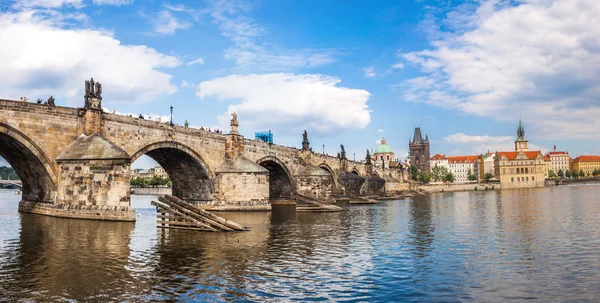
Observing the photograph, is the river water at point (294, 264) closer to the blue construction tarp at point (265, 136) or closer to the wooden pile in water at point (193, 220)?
the wooden pile in water at point (193, 220)

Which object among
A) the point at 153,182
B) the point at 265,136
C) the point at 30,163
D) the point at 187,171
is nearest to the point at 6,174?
the point at 153,182

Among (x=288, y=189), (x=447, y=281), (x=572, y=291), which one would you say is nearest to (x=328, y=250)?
(x=447, y=281)

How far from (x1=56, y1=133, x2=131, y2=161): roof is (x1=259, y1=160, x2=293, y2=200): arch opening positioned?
28.1 metres

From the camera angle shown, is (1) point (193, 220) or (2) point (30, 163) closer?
(1) point (193, 220)

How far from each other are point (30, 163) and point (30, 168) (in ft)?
1.88

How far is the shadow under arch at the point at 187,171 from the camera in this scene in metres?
37.4

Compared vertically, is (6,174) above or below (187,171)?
above

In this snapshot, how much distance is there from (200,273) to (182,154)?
26.4 meters

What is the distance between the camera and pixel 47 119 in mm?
26297

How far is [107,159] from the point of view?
25.0 m

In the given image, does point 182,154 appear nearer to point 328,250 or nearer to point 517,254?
point 328,250

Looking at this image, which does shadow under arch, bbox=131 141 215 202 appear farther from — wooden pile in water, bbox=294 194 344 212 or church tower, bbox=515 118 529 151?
→ church tower, bbox=515 118 529 151

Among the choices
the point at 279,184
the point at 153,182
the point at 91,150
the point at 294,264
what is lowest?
the point at 294,264

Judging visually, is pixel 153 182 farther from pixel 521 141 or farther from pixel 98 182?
pixel 521 141
